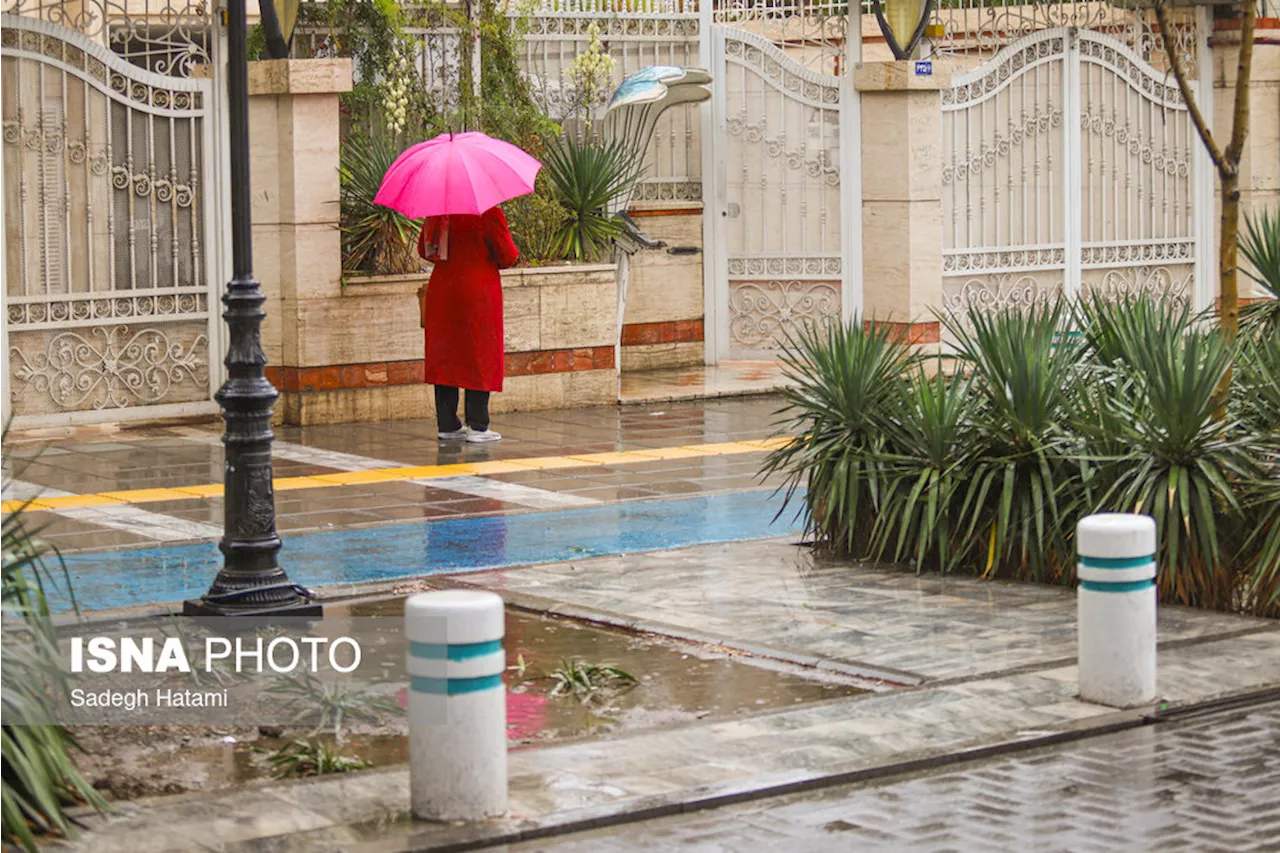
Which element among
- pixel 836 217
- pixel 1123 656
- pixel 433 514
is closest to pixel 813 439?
pixel 433 514

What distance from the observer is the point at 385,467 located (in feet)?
46.5

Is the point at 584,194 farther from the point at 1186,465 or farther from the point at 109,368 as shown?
the point at 1186,465

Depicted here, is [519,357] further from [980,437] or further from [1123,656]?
[1123,656]

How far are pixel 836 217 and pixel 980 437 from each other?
29.5ft

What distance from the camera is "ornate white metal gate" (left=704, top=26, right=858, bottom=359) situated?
19.2m

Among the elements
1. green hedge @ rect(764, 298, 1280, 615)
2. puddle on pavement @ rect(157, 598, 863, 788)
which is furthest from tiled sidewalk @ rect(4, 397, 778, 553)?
puddle on pavement @ rect(157, 598, 863, 788)

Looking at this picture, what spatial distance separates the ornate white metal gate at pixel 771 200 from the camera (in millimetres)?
19203

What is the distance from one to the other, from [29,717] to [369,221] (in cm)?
1063

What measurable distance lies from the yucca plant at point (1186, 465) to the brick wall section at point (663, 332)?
9776 millimetres

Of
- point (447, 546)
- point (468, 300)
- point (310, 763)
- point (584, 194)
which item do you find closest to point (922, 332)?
point (584, 194)

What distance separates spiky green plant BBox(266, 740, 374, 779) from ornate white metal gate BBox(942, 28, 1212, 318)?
1254cm

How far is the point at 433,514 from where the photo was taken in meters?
12.4

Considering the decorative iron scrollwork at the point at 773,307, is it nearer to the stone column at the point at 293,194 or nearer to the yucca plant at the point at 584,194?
the yucca plant at the point at 584,194

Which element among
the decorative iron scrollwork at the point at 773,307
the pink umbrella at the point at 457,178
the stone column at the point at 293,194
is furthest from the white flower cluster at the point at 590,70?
the pink umbrella at the point at 457,178
